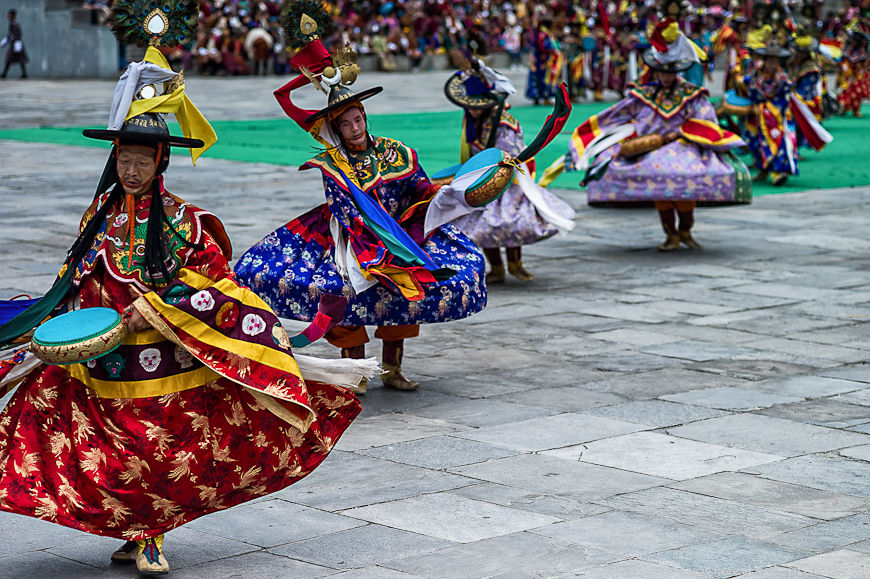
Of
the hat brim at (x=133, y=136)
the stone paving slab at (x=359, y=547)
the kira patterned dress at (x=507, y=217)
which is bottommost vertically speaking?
the stone paving slab at (x=359, y=547)

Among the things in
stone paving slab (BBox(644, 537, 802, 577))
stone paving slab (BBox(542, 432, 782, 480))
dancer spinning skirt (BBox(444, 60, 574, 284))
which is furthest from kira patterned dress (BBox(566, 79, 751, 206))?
stone paving slab (BBox(644, 537, 802, 577))

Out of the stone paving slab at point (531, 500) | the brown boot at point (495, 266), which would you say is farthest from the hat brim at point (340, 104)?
the brown boot at point (495, 266)

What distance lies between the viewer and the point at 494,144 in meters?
9.31

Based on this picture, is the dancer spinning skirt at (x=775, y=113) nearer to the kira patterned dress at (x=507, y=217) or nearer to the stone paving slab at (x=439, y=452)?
the kira patterned dress at (x=507, y=217)

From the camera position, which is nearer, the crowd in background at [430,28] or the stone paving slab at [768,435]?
the stone paving slab at [768,435]

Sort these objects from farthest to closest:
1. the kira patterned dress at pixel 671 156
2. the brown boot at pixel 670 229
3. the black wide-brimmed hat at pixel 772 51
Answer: the black wide-brimmed hat at pixel 772 51 → the brown boot at pixel 670 229 → the kira patterned dress at pixel 671 156

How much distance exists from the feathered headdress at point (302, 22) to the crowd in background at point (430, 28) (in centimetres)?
1865

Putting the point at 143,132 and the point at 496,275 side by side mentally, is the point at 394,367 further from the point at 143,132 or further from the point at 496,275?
the point at 496,275

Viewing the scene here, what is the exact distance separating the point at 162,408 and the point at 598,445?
2273 mm

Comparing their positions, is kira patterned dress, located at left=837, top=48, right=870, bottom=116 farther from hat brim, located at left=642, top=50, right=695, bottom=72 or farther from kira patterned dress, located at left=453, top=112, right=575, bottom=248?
kira patterned dress, located at left=453, top=112, right=575, bottom=248

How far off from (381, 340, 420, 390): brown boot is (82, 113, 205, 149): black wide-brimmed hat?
2.76 m

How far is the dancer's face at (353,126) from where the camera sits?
6.58 meters

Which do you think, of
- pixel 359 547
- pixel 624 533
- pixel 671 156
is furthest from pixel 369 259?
pixel 671 156

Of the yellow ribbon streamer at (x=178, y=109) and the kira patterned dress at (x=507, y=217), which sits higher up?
the yellow ribbon streamer at (x=178, y=109)
